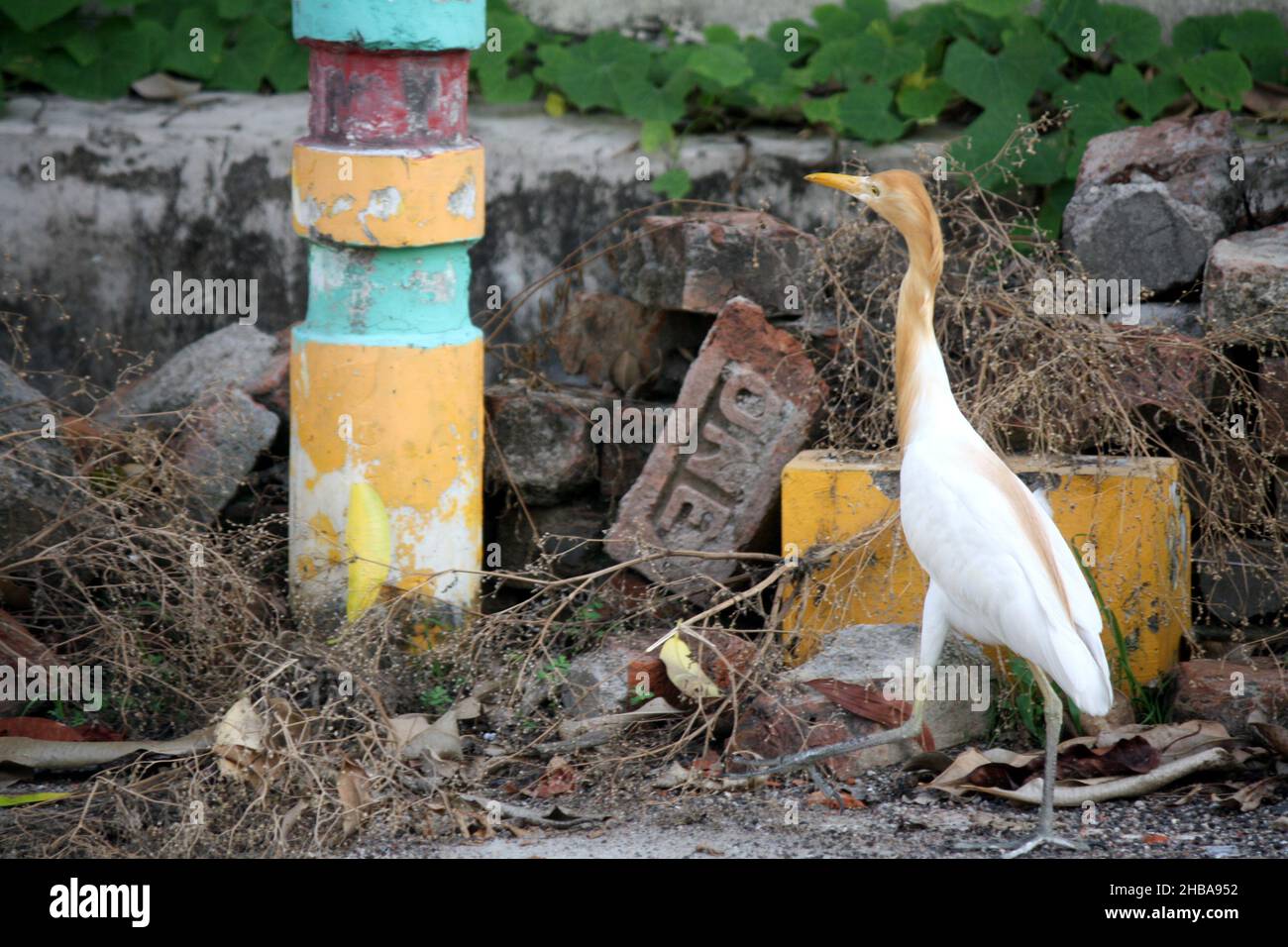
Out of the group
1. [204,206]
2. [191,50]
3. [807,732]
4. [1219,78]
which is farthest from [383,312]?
[1219,78]

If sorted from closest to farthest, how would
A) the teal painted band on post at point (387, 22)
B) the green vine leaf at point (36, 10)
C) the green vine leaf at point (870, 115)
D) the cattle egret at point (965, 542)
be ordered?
the cattle egret at point (965, 542) < the teal painted band on post at point (387, 22) < the green vine leaf at point (870, 115) < the green vine leaf at point (36, 10)

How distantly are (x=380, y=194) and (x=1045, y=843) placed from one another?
8.96ft

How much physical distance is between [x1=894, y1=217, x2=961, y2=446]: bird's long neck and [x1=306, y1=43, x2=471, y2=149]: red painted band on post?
1.59 m

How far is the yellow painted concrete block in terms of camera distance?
16.2ft

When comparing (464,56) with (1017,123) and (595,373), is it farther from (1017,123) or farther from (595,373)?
(1017,123)

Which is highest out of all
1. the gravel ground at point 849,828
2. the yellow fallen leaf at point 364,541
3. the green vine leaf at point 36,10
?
the green vine leaf at point 36,10

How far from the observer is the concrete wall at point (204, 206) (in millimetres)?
6699

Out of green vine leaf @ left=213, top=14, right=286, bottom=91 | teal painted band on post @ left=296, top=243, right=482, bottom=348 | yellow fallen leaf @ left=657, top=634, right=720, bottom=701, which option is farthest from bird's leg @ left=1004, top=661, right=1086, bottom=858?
green vine leaf @ left=213, top=14, right=286, bottom=91

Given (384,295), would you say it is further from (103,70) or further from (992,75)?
(103,70)

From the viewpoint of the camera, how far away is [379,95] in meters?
5.02

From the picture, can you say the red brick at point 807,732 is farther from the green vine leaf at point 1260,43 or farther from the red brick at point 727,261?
the green vine leaf at point 1260,43

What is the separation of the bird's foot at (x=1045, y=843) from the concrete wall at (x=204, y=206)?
3.33m

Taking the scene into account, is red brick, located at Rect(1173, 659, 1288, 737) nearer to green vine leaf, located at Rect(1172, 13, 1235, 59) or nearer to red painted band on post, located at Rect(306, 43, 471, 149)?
red painted band on post, located at Rect(306, 43, 471, 149)

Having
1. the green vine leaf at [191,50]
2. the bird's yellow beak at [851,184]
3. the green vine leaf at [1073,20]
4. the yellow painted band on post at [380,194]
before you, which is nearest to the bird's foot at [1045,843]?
the bird's yellow beak at [851,184]
